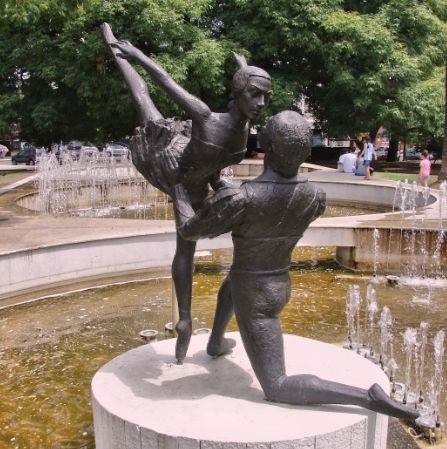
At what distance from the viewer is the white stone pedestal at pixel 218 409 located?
3037 millimetres

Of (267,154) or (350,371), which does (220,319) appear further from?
(267,154)

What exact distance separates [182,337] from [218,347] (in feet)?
1.02

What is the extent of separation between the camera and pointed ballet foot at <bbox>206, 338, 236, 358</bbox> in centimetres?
414

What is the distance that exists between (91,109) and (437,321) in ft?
54.0

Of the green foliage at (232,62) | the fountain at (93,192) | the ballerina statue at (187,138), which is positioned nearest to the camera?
the ballerina statue at (187,138)

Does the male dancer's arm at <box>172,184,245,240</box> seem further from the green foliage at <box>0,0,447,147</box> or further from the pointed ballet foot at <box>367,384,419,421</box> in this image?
the green foliage at <box>0,0,447,147</box>

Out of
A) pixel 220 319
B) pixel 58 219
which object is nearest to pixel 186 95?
pixel 220 319

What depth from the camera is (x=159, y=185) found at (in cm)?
387

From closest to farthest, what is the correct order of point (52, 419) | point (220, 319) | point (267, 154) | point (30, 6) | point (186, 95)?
point (267, 154)
point (186, 95)
point (220, 319)
point (52, 419)
point (30, 6)

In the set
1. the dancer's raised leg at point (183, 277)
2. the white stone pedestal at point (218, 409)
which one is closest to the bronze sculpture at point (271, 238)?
the white stone pedestal at point (218, 409)

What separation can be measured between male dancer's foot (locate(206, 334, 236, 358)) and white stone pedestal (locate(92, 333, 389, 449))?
0.04 metres

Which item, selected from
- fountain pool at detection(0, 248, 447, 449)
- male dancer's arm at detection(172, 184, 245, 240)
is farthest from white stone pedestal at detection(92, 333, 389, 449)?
male dancer's arm at detection(172, 184, 245, 240)

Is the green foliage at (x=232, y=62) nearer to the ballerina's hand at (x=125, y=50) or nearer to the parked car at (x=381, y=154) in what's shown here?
the parked car at (x=381, y=154)

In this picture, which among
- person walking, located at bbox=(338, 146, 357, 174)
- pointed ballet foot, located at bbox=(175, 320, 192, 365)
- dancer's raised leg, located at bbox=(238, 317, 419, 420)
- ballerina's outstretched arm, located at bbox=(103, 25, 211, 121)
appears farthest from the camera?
person walking, located at bbox=(338, 146, 357, 174)
